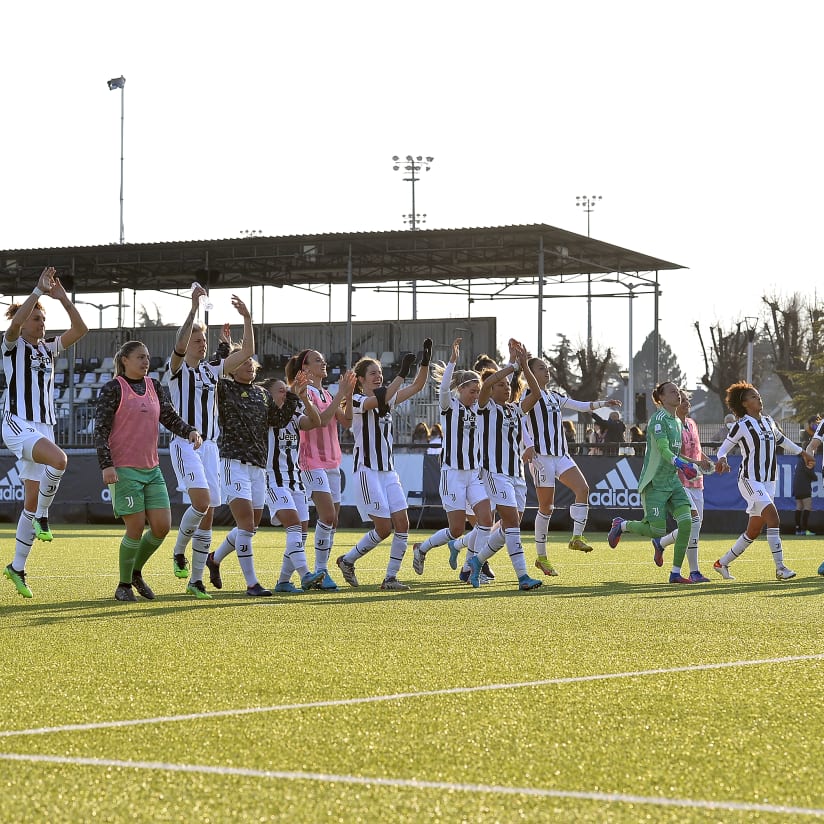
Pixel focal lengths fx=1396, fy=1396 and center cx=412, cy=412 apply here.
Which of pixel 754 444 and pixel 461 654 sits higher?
pixel 754 444

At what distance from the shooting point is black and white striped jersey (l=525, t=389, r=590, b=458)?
14.3 m

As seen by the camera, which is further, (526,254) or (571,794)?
(526,254)

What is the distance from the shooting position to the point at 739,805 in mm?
3980

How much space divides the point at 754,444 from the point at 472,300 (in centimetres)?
3860

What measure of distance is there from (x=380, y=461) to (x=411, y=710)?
6.66 m

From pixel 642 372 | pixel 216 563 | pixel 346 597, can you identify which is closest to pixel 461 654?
pixel 346 597

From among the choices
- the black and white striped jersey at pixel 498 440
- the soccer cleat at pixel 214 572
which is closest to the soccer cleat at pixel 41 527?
the soccer cleat at pixel 214 572

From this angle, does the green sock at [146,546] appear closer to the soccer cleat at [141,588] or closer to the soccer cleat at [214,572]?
the soccer cleat at [141,588]

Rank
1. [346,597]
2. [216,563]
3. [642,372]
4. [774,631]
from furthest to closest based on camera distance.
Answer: [642,372]
[216,563]
[346,597]
[774,631]

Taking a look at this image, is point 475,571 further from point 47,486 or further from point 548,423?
point 47,486

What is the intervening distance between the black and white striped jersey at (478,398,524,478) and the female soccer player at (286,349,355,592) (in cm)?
124

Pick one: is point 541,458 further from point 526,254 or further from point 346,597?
point 526,254

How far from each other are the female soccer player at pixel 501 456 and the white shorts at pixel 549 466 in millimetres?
1784

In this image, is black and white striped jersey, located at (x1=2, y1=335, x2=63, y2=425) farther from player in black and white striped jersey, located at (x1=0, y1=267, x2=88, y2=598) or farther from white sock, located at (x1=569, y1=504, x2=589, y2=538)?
white sock, located at (x1=569, y1=504, x2=589, y2=538)
